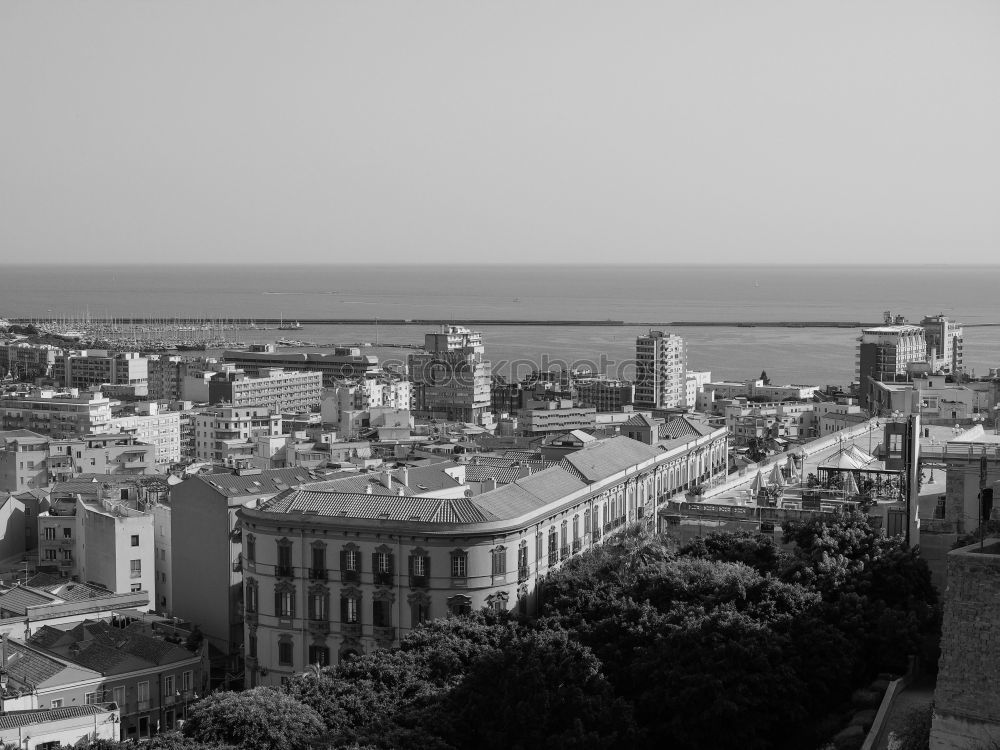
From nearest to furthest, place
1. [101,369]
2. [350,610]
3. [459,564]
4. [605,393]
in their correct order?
[459,564] < [350,610] < [605,393] < [101,369]

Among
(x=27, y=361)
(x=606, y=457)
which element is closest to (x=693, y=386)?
(x=27, y=361)

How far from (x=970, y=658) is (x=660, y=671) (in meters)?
7.25

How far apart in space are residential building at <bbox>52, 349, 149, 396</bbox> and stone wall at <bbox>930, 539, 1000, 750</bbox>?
8939 cm

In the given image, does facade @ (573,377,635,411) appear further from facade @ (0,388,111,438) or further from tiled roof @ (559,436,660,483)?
tiled roof @ (559,436,660,483)

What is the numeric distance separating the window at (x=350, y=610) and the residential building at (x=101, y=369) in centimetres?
7489

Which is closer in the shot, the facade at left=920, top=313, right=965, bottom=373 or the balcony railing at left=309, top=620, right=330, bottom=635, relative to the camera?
the balcony railing at left=309, top=620, right=330, bottom=635

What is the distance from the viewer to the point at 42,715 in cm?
2183

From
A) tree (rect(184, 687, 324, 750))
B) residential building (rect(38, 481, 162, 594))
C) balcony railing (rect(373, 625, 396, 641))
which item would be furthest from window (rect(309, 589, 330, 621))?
residential building (rect(38, 481, 162, 594))

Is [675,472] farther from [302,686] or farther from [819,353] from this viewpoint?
[819,353]

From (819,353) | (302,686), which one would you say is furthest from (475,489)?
(819,353)

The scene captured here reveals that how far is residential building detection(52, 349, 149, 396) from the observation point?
10281 cm

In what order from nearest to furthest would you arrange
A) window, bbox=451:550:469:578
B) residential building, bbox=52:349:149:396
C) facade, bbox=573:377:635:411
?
window, bbox=451:550:469:578 → facade, bbox=573:377:635:411 → residential building, bbox=52:349:149:396

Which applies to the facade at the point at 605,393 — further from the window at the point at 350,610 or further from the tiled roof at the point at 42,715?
the tiled roof at the point at 42,715

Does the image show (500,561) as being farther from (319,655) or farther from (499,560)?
(319,655)
